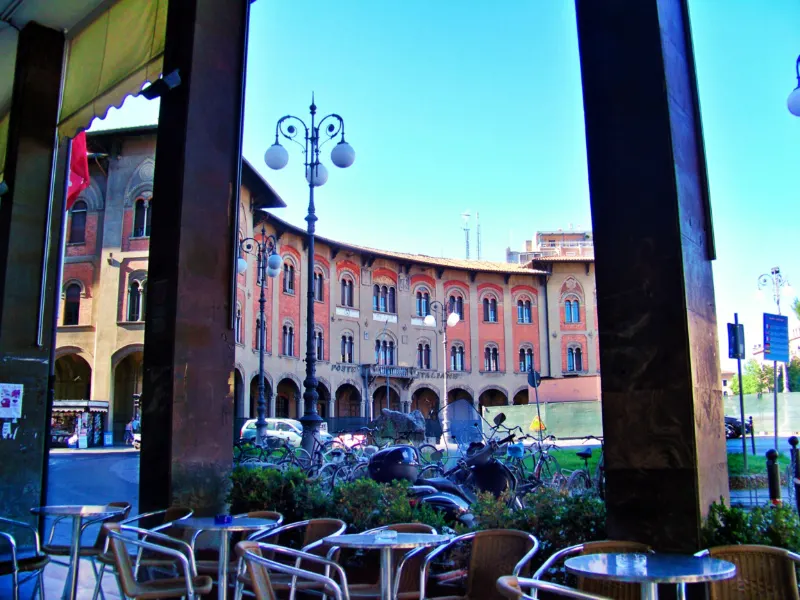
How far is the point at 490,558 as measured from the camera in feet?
11.0

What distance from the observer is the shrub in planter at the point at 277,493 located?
5.01 m

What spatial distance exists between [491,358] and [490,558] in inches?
1600

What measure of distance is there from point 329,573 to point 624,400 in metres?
1.65

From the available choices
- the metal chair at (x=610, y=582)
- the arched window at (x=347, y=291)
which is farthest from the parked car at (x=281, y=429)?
the metal chair at (x=610, y=582)

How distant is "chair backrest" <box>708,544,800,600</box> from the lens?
8.85ft

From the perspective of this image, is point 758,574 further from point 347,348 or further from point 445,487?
point 347,348

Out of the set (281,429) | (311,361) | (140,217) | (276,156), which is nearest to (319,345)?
(140,217)

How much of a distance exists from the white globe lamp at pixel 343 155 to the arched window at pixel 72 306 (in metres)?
20.3

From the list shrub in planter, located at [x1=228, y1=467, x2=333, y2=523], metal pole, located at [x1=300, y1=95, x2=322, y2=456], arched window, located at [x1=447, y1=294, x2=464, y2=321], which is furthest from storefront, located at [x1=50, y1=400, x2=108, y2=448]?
shrub in planter, located at [x1=228, y1=467, x2=333, y2=523]

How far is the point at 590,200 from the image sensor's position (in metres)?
3.75

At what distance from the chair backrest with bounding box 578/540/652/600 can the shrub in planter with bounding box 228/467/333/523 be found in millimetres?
2293

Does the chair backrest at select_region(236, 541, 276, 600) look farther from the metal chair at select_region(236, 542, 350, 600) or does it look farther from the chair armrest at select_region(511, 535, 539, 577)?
the chair armrest at select_region(511, 535, 539, 577)

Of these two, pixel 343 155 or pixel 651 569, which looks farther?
pixel 343 155

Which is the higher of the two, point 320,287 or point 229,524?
point 320,287
